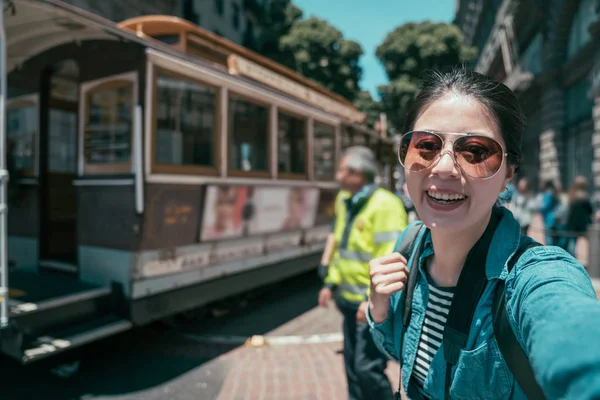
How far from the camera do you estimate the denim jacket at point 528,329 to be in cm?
72

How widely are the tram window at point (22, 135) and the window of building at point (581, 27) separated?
46.7ft

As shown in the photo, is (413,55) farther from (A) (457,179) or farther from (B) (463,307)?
(B) (463,307)

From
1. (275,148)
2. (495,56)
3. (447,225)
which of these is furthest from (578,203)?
(495,56)

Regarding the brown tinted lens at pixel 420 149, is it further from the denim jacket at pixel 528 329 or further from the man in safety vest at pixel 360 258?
the man in safety vest at pixel 360 258

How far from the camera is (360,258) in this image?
2.87m

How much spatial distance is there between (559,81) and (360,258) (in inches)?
676

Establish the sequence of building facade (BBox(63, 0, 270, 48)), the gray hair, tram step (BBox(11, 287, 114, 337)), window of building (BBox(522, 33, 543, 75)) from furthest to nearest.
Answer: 1. window of building (BBox(522, 33, 543, 75))
2. building facade (BBox(63, 0, 270, 48))
3. tram step (BBox(11, 287, 114, 337))
4. the gray hair

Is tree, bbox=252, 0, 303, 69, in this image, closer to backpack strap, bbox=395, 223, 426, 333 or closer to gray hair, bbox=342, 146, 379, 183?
gray hair, bbox=342, 146, 379, 183

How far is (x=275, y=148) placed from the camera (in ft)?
19.0

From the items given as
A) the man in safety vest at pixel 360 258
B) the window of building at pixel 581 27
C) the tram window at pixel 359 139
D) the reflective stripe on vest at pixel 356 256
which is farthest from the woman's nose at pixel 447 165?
the window of building at pixel 581 27

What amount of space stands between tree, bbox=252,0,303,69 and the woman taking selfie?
23.7 meters

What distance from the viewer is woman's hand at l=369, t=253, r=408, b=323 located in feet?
4.35

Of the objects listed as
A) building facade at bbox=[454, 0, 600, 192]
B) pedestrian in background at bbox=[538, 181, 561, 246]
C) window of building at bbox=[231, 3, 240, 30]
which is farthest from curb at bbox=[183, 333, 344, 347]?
window of building at bbox=[231, 3, 240, 30]

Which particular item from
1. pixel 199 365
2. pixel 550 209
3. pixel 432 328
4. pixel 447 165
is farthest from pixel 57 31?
pixel 550 209
